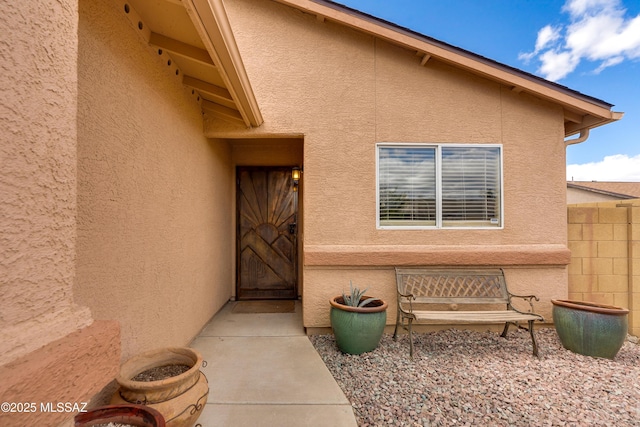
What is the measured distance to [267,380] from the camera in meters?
2.96

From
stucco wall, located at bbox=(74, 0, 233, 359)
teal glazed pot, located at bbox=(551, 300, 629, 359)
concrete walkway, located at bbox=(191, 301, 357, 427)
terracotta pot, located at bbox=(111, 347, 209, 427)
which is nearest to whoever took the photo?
terracotta pot, located at bbox=(111, 347, 209, 427)

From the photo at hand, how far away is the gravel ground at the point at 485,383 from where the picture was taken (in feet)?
7.98

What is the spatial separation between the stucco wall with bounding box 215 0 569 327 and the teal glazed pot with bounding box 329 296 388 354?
25.8 inches

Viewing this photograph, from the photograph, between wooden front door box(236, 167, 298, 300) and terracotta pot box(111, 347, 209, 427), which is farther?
wooden front door box(236, 167, 298, 300)

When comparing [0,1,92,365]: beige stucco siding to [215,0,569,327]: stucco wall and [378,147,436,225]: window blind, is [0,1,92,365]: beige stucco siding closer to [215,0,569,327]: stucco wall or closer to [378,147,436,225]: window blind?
[215,0,569,327]: stucco wall

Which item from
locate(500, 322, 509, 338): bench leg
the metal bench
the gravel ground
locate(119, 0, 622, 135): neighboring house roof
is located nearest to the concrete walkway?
the gravel ground

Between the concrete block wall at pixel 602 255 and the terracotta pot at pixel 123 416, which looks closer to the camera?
the terracotta pot at pixel 123 416

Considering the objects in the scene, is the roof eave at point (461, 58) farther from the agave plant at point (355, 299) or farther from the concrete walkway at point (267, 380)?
the concrete walkway at point (267, 380)

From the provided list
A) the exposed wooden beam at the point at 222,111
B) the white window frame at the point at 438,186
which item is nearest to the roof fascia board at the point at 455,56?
the white window frame at the point at 438,186

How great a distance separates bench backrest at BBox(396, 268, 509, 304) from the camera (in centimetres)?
413

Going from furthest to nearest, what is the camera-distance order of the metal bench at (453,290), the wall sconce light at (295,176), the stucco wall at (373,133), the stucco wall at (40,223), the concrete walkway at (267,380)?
the wall sconce light at (295,176)
the stucco wall at (373,133)
the metal bench at (453,290)
the concrete walkway at (267,380)
the stucco wall at (40,223)

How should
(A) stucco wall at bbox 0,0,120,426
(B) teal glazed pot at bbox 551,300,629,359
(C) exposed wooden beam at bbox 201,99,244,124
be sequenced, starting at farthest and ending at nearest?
1. (C) exposed wooden beam at bbox 201,99,244,124
2. (B) teal glazed pot at bbox 551,300,629,359
3. (A) stucco wall at bbox 0,0,120,426

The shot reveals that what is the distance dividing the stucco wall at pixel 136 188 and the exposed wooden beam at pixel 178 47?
0.12 metres

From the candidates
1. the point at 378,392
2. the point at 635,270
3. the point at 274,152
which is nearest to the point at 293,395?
the point at 378,392
